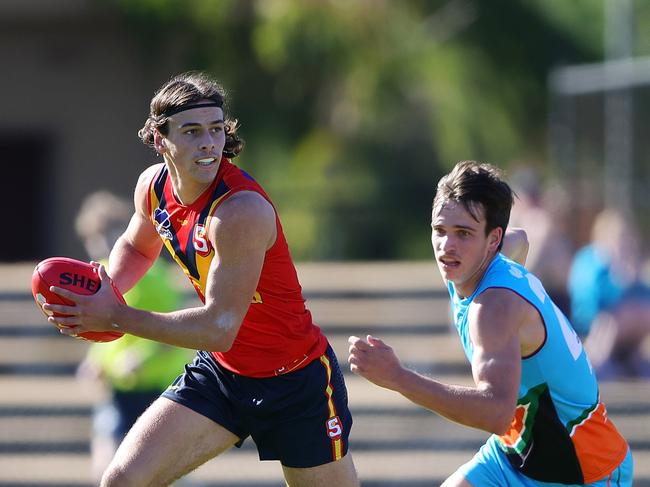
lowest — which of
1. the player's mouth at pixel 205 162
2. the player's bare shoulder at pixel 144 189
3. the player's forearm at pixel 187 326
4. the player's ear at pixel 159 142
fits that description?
the player's forearm at pixel 187 326

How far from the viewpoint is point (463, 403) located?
3.95 meters

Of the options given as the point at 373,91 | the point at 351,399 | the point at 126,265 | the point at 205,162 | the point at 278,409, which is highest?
the point at 373,91

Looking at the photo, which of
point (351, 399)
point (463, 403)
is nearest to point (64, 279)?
point (463, 403)

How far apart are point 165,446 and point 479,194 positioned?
160cm

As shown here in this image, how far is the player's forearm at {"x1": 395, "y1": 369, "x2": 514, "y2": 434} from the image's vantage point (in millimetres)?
3943

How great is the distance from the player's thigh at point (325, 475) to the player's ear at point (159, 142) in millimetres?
1395

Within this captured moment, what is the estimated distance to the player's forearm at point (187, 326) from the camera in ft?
14.3

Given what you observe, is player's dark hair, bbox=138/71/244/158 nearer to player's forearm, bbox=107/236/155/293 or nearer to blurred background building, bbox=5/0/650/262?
player's forearm, bbox=107/236/155/293

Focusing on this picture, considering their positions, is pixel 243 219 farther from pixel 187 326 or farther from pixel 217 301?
pixel 187 326

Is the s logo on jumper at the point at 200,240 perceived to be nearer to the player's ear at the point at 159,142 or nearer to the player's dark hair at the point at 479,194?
the player's ear at the point at 159,142

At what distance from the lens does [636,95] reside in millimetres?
11711

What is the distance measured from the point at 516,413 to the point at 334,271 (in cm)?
599

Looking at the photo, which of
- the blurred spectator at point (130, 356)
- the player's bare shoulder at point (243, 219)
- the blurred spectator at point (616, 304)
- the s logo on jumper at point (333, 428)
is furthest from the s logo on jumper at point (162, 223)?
the blurred spectator at point (616, 304)

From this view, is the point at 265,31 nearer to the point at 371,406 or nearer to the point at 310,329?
the point at 371,406
